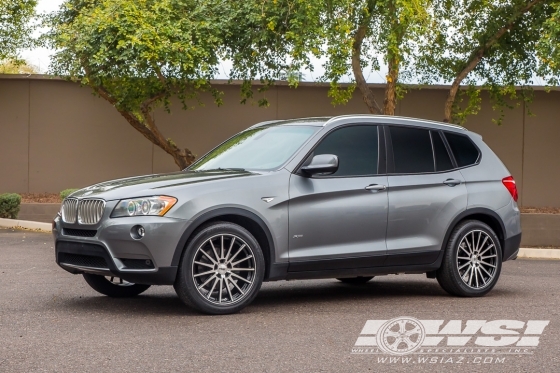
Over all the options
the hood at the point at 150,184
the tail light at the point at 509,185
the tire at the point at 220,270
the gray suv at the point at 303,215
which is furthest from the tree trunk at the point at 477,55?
the tire at the point at 220,270

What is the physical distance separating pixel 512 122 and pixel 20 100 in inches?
495

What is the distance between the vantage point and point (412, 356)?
21.4ft

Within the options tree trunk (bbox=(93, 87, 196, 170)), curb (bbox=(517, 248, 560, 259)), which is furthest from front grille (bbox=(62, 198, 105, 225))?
tree trunk (bbox=(93, 87, 196, 170))

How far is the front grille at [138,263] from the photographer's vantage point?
7891mm

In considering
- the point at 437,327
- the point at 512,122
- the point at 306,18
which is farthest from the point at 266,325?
the point at 512,122

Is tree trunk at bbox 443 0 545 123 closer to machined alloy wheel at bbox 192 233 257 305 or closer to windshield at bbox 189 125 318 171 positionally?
windshield at bbox 189 125 318 171

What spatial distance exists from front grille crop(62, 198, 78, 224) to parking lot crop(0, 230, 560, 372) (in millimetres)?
830

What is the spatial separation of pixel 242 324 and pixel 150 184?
1.53 m

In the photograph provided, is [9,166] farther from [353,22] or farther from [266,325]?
[266,325]

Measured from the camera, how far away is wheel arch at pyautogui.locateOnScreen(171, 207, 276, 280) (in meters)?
7.94

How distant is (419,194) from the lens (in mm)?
9344

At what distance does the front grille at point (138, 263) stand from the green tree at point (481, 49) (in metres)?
13.6

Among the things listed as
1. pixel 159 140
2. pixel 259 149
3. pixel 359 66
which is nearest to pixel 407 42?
pixel 359 66

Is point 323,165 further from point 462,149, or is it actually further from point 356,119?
point 462,149
